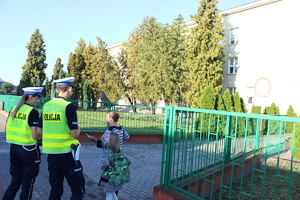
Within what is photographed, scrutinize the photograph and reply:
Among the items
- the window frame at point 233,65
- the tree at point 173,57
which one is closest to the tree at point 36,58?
the tree at point 173,57

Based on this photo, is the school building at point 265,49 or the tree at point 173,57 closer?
the school building at point 265,49

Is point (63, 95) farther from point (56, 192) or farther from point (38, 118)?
point (56, 192)

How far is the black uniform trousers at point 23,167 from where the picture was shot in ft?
10.1

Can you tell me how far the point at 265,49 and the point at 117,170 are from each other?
2096 cm

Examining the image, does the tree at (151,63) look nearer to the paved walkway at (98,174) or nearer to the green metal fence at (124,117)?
the green metal fence at (124,117)

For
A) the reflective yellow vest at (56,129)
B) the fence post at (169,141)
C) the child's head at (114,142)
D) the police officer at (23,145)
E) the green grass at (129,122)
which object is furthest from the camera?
the green grass at (129,122)

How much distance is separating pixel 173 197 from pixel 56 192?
5.24 ft

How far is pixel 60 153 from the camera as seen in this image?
9.07 ft

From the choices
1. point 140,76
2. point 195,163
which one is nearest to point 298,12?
point 140,76

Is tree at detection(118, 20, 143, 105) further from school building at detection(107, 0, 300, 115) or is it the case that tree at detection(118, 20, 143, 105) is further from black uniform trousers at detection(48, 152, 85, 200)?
black uniform trousers at detection(48, 152, 85, 200)

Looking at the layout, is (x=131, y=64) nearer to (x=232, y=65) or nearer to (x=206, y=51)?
(x=206, y=51)

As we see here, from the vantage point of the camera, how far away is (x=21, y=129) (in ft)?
10.2

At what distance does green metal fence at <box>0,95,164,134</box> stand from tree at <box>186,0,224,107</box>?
11339mm

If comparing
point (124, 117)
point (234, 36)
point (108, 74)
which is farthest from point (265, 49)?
point (108, 74)
